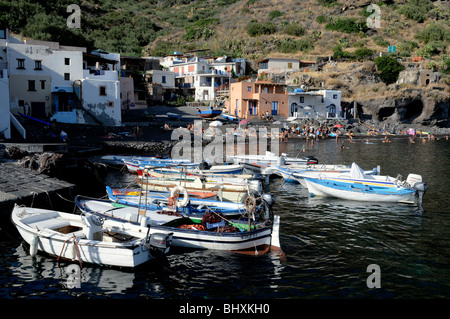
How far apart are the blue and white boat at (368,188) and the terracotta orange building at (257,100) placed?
38.4 meters

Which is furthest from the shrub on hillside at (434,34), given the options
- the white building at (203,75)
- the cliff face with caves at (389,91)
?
the white building at (203,75)

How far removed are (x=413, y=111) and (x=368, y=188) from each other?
5626cm

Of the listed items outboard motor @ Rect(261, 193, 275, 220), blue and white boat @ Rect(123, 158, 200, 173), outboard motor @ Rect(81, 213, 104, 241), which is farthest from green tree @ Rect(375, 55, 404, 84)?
outboard motor @ Rect(81, 213, 104, 241)

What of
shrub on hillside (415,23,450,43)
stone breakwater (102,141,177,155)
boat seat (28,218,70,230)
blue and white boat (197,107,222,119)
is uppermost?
shrub on hillside (415,23,450,43)

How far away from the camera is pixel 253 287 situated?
11.4m

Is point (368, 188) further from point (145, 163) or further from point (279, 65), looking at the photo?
point (279, 65)

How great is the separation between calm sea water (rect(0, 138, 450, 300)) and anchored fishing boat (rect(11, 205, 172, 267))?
1.47ft

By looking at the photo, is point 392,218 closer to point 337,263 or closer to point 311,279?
point 337,263

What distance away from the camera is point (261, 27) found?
3959 inches

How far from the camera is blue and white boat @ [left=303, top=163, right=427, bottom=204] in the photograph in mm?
20791

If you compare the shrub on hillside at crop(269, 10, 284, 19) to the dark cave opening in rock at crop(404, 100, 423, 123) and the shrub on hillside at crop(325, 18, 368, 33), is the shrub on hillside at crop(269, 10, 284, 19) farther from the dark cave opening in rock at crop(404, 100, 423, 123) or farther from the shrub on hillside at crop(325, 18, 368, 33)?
the dark cave opening in rock at crop(404, 100, 423, 123)

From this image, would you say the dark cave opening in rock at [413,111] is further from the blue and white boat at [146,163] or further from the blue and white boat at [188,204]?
the blue and white boat at [188,204]

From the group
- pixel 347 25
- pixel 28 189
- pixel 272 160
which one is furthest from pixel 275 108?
pixel 28 189

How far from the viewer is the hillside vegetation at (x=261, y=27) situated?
271 ft
